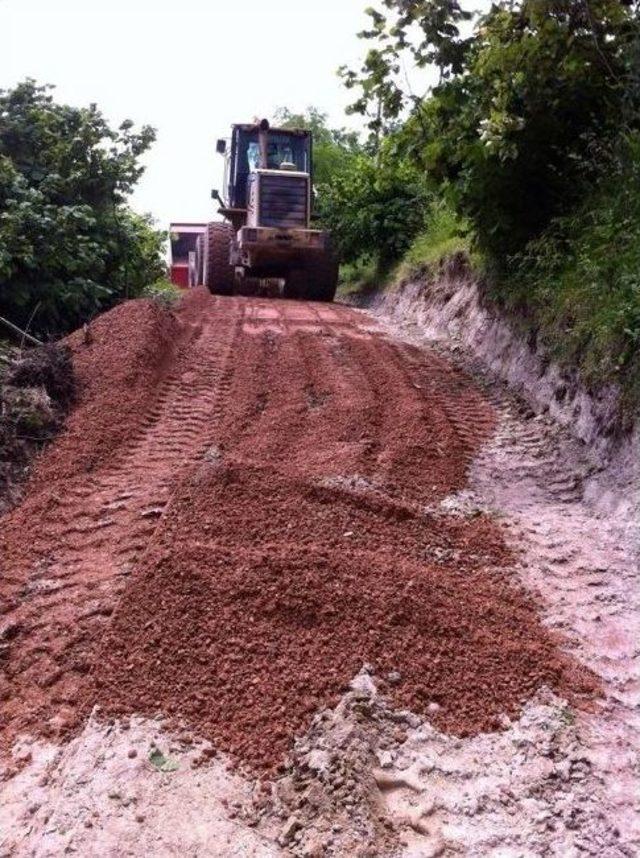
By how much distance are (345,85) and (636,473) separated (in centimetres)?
428

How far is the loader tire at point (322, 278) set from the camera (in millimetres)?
13359

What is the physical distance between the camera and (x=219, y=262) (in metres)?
13.0

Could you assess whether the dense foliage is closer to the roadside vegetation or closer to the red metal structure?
the roadside vegetation

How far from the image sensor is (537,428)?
564 centimetres

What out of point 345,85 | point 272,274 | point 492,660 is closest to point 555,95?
point 345,85

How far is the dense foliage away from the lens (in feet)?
25.2

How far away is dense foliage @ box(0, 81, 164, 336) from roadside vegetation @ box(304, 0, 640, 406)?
10.5 ft

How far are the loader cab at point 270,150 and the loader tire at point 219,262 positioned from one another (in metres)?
0.84

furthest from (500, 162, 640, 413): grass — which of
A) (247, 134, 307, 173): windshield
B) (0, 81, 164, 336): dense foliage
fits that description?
(247, 134, 307, 173): windshield

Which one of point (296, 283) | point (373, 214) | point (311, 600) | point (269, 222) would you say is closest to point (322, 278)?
point (296, 283)

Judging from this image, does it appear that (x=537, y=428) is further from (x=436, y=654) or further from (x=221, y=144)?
(x=221, y=144)

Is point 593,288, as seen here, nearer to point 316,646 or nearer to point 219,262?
point 316,646

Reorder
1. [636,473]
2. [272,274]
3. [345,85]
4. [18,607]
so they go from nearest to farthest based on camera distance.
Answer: [18,607] → [636,473] → [345,85] → [272,274]

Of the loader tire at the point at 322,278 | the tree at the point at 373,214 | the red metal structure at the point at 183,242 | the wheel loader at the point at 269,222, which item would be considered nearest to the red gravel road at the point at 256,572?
the wheel loader at the point at 269,222
